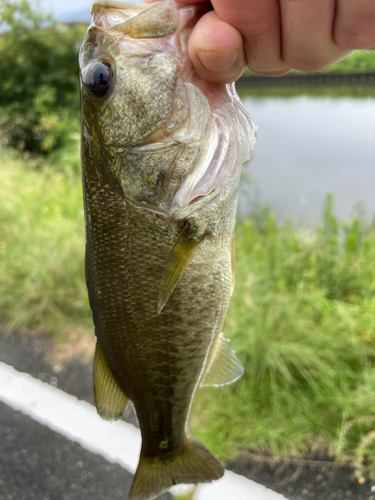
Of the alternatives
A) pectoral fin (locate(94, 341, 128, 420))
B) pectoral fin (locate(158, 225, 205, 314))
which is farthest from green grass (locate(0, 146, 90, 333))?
pectoral fin (locate(158, 225, 205, 314))

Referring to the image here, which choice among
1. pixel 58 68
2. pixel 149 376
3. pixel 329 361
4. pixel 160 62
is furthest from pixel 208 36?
pixel 58 68

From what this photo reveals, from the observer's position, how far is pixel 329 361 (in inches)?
104

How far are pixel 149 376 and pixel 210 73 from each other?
3.14ft

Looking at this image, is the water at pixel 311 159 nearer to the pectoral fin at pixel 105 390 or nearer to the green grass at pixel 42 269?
the green grass at pixel 42 269

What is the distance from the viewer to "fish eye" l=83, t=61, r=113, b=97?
1.05 m

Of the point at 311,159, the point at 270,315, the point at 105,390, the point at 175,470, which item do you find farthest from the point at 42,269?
the point at 311,159

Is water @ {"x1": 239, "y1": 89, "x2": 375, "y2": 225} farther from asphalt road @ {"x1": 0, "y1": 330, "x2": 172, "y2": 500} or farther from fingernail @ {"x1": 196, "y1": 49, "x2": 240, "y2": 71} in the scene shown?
fingernail @ {"x1": 196, "y1": 49, "x2": 240, "y2": 71}

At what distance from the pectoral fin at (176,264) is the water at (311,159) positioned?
423cm

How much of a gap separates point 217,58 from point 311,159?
401 inches

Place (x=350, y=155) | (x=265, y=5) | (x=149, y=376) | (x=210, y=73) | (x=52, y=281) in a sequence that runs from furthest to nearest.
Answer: (x=350, y=155), (x=52, y=281), (x=149, y=376), (x=210, y=73), (x=265, y=5)

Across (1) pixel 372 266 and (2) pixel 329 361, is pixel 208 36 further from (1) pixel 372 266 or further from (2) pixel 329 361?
(1) pixel 372 266

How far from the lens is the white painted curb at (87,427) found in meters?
2.16

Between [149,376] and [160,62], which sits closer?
[160,62]

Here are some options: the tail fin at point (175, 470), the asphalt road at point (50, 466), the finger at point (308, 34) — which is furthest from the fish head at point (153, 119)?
the asphalt road at point (50, 466)
